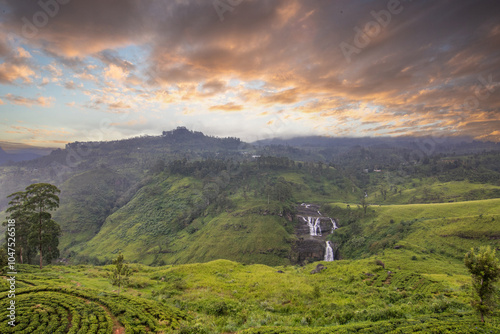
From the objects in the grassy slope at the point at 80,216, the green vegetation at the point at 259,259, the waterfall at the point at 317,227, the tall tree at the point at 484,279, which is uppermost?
the tall tree at the point at 484,279

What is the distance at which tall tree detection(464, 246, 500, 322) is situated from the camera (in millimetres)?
14484

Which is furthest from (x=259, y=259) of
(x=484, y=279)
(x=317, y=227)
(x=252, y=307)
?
(x=484, y=279)

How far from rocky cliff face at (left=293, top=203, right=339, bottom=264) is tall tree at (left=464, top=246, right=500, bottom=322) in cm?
7544

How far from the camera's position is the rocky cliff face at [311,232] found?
8650cm

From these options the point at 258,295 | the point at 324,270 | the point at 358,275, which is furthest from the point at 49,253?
the point at 358,275

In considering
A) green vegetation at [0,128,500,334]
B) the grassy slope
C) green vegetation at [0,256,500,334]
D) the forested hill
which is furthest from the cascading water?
the grassy slope

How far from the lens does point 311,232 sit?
104938 mm

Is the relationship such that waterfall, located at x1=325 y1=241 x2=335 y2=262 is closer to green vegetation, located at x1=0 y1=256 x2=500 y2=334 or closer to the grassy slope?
green vegetation, located at x1=0 y1=256 x2=500 y2=334

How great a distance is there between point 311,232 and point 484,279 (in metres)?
94.5

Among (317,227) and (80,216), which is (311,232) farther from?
(80,216)

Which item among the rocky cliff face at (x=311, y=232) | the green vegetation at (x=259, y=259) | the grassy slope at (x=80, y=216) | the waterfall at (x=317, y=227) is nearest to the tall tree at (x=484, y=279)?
the green vegetation at (x=259, y=259)

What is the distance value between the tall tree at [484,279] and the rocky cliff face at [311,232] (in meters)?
75.4

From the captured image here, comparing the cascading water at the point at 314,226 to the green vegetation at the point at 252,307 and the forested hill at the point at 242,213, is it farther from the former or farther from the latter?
the green vegetation at the point at 252,307

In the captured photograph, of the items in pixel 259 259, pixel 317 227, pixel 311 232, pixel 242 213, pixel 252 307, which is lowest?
pixel 259 259
